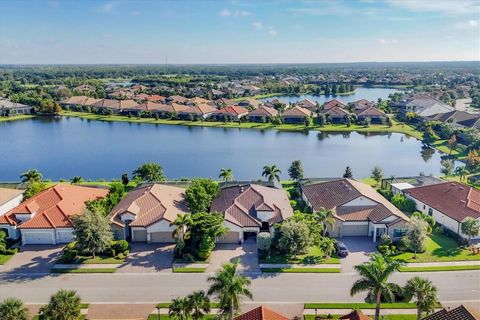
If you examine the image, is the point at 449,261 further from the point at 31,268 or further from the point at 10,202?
the point at 10,202

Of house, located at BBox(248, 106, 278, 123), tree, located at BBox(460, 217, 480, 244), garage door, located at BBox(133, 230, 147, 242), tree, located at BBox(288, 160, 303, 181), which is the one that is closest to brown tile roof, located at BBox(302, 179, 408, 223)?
tree, located at BBox(460, 217, 480, 244)

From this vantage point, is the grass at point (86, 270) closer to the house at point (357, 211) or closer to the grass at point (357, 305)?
the grass at point (357, 305)

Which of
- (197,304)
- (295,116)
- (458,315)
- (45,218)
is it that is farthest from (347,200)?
(295,116)

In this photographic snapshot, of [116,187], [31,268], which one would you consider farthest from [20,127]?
[31,268]

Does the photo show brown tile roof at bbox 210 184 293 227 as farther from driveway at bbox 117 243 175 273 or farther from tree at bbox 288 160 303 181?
tree at bbox 288 160 303 181

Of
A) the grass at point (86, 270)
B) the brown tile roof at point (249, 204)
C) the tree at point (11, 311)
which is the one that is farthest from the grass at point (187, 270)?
the tree at point (11, 311)

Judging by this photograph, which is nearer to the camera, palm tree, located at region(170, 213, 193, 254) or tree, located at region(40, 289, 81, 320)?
tree, located at region(40, 289, 81, 320)

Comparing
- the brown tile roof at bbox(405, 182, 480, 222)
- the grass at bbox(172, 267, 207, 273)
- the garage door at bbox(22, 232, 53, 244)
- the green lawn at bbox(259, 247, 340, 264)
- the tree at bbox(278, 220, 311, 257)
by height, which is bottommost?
the grass at bbox(172, 267, 207, 273)
